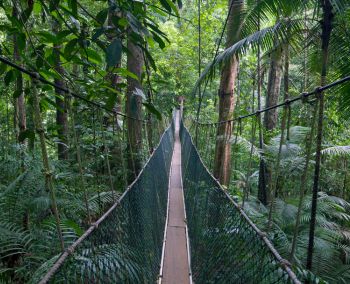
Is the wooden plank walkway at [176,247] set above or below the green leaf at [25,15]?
below

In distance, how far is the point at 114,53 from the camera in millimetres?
771

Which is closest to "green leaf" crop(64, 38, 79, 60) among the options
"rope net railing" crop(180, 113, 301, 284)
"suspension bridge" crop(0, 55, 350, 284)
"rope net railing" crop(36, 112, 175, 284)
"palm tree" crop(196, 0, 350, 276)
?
"suspension bridge" crop(0, 55, 350, 284)

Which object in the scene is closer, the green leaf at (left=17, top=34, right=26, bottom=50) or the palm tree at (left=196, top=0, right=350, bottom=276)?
the green leaf at (left=17, top=34, right=26, bottom=50)

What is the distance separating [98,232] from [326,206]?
284cm


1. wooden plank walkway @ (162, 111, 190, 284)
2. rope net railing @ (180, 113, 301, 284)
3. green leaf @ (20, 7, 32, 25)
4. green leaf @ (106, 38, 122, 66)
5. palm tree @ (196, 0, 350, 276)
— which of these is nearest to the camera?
green leaf @ (106, 38, 122, 66)

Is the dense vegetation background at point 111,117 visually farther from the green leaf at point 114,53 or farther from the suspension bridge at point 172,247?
the suspension bridge at point 172,247

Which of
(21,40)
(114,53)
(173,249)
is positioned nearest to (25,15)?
(21,40)

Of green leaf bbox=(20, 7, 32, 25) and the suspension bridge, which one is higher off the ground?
green leaf bbox=(20, 7, 32, 25)

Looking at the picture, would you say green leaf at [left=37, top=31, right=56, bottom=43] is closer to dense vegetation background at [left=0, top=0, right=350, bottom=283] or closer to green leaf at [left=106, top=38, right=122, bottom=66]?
dense vegetation background at [left=0, top=0, right=350, bottom=283]

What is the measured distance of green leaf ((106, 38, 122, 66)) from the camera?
2.47 ft

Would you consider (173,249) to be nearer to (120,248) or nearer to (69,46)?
(120,248)

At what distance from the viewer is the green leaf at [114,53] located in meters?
0.75

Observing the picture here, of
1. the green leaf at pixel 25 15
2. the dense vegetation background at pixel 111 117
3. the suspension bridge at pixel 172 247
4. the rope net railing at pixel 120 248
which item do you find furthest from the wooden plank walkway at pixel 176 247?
the green leaf at pixel 25 15

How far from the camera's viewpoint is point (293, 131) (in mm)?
2963
